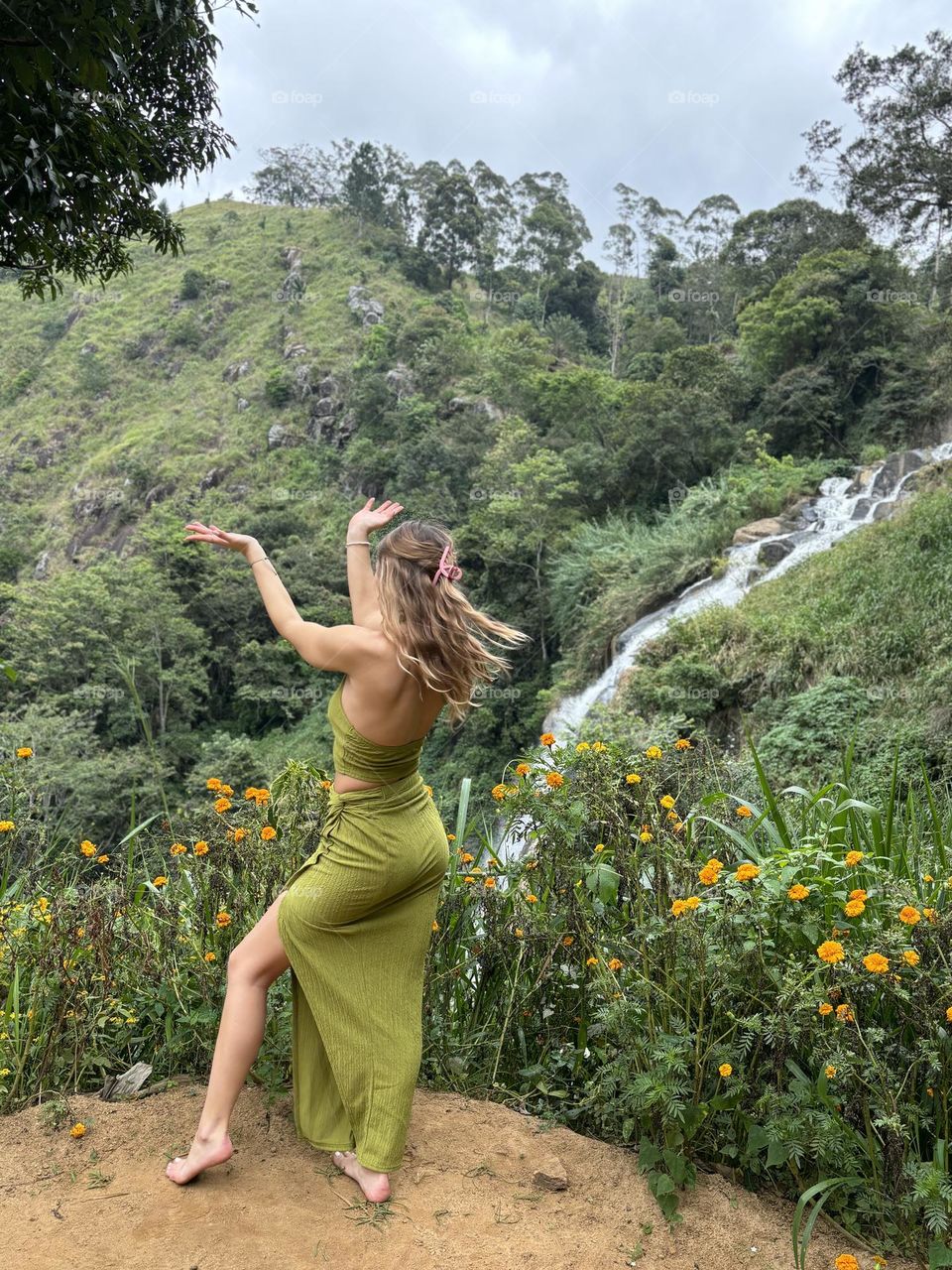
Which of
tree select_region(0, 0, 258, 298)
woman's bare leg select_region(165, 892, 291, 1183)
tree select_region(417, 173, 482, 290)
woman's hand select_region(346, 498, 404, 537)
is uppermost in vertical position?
tree select_region(417, 173, 482, 290)

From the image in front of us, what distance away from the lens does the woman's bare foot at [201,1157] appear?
5.83 feet

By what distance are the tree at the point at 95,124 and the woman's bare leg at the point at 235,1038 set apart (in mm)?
2288

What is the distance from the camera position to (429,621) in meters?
1.83

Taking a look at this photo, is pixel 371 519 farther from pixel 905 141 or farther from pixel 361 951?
pixel 905 141

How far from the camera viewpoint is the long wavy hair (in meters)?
1.81

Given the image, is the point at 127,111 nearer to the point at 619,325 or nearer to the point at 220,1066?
the point at 220,1066

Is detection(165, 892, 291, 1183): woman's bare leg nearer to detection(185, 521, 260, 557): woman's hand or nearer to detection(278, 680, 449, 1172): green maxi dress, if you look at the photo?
detection(278, 680, 449, 1172): green maxi dress

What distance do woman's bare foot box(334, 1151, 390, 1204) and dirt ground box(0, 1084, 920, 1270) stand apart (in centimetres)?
2

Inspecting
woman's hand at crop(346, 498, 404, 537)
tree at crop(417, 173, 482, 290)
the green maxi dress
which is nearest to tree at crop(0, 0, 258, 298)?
woman's hand at crop(346, 498, 404, 537)

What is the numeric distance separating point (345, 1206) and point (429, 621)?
1.19 m

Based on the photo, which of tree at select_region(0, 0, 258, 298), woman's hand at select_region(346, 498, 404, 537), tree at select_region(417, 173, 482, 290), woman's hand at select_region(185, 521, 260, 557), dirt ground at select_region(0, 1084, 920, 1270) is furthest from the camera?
tree at select_region(417, 173, 482, 290)

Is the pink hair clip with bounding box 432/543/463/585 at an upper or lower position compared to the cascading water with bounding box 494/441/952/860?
lower

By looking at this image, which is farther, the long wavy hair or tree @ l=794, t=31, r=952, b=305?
tree @ l=794, t=31, r=952, b=305

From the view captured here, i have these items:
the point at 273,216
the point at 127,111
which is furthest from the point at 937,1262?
the point at 273,216
